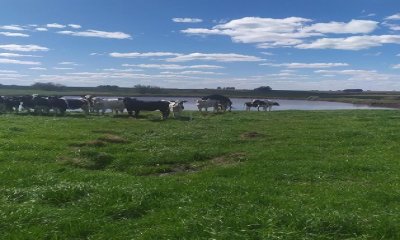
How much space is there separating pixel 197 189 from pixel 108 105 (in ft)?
122

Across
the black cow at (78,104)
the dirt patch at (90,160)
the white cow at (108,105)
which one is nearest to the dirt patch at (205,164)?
the dirt patch at (90,160)

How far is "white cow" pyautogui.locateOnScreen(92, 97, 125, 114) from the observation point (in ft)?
155

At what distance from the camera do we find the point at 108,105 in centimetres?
4762

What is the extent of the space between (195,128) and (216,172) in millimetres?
14515

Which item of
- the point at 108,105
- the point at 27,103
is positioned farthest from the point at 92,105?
the point at 27,103

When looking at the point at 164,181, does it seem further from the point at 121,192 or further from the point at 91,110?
the point at 91,110

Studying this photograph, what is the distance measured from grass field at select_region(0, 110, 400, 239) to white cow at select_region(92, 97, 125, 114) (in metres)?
24.8

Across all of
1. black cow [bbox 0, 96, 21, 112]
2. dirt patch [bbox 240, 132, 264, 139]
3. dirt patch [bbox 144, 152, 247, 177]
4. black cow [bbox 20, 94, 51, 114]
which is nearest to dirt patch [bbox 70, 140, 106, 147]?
dirt patch [bbox 144, 152, 247, 177]

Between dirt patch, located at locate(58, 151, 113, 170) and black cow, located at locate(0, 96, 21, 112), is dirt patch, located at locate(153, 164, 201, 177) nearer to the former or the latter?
dirt patch, located at locate(58, 151, 113, 170)

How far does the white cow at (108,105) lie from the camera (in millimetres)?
47281

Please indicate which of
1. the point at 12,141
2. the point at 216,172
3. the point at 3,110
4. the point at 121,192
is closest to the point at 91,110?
the point at 3,110

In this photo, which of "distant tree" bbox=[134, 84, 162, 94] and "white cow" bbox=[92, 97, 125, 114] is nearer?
"white cow" bbox=[92, 97, 125, 114]

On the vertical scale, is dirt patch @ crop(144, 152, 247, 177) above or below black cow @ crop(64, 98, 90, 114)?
below

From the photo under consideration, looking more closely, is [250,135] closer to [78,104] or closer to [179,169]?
[179,169]
